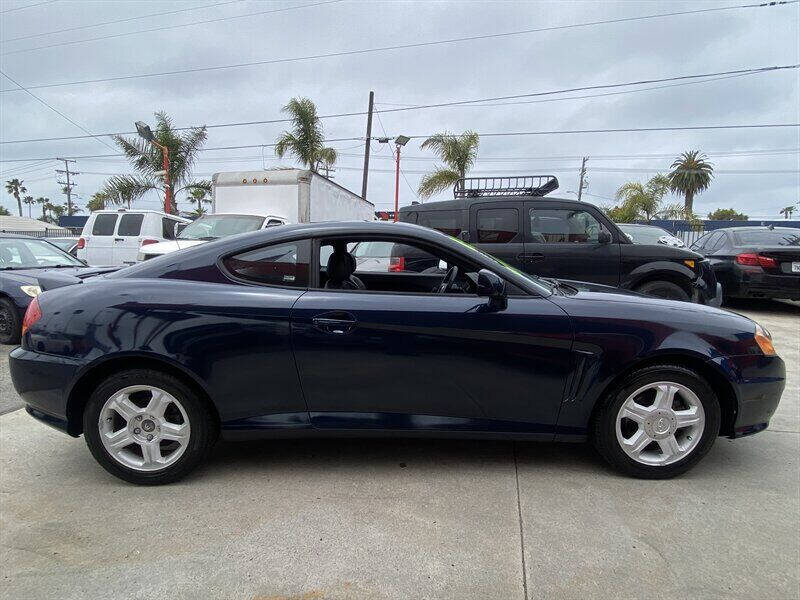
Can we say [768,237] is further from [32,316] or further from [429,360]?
[32,316]

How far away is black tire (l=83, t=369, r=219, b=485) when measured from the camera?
105 inches

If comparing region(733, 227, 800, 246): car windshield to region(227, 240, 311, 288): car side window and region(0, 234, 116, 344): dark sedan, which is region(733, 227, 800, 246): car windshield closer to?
region(227, 240, 311, 288): car side window

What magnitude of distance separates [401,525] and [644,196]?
33.0m

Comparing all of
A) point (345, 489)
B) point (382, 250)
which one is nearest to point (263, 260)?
point (345, 489)

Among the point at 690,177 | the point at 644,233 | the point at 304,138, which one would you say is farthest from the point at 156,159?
the point at 690,177

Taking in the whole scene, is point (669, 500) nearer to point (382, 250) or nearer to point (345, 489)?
point (345, 489)

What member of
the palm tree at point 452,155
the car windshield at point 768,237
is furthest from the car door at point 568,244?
the palm tree at point 452,155

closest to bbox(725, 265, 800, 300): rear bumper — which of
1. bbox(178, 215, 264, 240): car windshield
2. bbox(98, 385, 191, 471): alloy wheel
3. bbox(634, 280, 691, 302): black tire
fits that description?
bbox(634, 280, 691, 302): black tire

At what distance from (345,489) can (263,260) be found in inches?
54.4

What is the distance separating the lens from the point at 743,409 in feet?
9.16

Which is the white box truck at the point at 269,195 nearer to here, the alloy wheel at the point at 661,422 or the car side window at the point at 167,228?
the car side window at the point at 167,228

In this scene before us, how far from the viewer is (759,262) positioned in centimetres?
783

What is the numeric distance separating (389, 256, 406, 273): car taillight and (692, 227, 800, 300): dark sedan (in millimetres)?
6788

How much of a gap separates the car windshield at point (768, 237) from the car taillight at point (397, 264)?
284 inches
